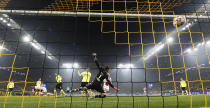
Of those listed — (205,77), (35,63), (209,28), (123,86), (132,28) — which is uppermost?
(209,28)

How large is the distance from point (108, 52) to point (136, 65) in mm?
16483

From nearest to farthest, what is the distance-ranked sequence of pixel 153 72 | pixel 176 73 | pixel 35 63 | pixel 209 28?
1. pixel 209 28
2. pixel 35 63
3. pixel 176 73
4. pixel 153 72

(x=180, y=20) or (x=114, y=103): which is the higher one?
(x=180, y=20)

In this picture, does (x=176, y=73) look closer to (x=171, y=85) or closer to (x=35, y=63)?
(x=171, y=85)

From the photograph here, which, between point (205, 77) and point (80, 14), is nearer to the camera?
point (80, 14)

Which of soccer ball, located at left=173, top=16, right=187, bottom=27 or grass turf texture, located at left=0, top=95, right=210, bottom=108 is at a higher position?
soccer ball, located at left=173, top=16, right=187, bottom=27

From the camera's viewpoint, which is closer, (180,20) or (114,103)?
(114,103)

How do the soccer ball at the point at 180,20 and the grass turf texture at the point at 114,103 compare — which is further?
the soccer ball at the point at 180,20

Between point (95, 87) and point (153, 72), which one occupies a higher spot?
point (153, 72)

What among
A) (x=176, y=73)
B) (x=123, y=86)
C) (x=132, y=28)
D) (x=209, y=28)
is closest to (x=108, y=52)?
(x=132, y=28)

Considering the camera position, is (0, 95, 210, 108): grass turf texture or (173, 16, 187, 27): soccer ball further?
(173, 16, 187, 27): soccer ball

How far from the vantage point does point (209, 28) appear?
70.5ft

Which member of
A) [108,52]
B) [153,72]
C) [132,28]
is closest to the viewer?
[132,28]

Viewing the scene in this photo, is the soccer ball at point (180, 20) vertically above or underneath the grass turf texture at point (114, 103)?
above
